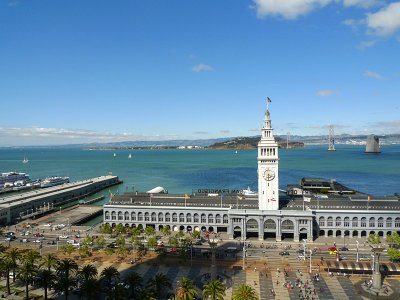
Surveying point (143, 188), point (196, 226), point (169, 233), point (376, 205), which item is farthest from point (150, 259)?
point (143, 188)

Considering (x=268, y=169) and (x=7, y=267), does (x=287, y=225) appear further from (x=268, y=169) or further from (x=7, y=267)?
(x=7, y=267)

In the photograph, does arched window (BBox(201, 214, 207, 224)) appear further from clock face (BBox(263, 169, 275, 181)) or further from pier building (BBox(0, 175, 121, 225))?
pier building (BBox(0, 175, 121, 225))

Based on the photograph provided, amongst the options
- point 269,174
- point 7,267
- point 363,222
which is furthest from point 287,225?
point 7,267

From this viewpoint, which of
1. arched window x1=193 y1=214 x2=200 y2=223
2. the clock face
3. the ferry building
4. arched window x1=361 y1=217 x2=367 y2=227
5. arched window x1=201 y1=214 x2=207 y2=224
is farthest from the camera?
arched window x1=193 y1=214 x2=200 y2=223

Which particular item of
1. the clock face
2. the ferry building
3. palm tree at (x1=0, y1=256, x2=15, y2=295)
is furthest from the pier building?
the clock face

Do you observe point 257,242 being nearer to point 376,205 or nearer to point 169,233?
point 169,233

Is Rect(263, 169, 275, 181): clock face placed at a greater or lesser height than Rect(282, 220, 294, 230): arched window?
greater

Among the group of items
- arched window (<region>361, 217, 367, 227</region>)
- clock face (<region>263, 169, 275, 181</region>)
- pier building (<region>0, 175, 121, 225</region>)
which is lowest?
pier building (<region>0, 175, 121, 225</region>)

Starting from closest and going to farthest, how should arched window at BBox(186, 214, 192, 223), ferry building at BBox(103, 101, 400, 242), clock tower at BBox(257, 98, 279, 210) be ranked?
ferry building at BBox(103, 101, 400, 242)
clock tower at BBox(257, 98, 279, 210)
arched window at BBox(186, 214, 192, 223)
